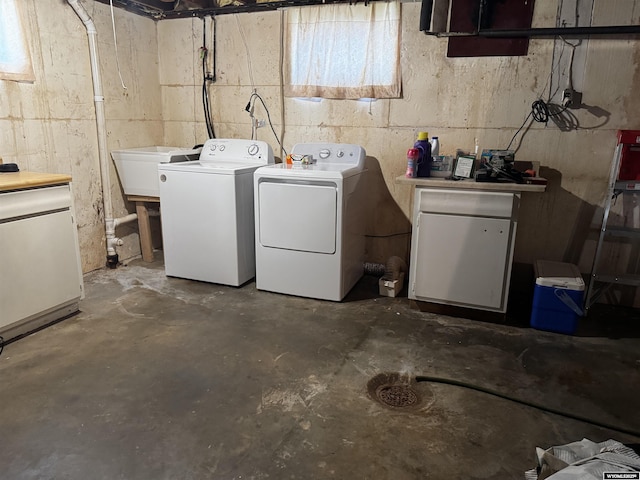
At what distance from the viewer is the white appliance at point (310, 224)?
3145mm

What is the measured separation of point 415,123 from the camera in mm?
3604

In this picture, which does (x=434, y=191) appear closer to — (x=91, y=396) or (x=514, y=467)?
(x=514, y=467)

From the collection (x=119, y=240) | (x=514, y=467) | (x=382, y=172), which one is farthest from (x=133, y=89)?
(x=514, y=467)

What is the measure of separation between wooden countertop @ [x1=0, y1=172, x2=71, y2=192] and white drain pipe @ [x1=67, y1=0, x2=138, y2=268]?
3.33ft

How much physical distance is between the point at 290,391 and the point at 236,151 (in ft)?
7.58

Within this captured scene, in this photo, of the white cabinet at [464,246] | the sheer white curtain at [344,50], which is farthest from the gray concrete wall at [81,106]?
the white cabinet at [464,246]

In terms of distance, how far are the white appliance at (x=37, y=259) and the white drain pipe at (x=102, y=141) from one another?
3.33 ft

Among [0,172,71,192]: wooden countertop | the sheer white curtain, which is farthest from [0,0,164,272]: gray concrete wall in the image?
the sheer white curtain

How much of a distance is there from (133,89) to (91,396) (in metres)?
2.94

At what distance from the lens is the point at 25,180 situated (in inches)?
98.7

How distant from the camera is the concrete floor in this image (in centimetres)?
176

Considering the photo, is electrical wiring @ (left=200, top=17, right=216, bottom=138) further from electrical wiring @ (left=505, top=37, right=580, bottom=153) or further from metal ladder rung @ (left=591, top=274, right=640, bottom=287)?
metal ladder rung @ (left=591, top=274, right=640, bottom=287)

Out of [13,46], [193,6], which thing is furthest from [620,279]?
[13,46]

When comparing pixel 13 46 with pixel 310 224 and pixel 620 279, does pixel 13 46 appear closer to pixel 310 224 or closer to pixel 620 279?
pixel 310 224
